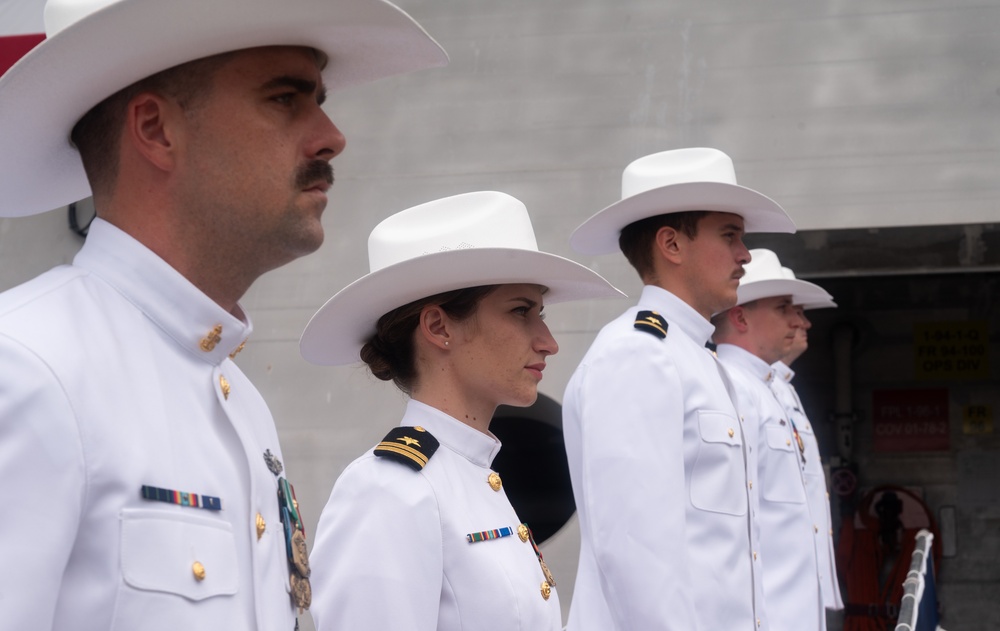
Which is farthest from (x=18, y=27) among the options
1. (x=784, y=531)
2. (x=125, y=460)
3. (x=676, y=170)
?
(x=125, y=460)

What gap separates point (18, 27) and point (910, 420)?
602 centimetres

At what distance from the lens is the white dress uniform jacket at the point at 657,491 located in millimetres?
2559

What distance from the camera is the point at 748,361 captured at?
16.9 feet

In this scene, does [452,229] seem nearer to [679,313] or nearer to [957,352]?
[679,313]

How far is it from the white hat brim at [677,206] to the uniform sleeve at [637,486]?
56cm

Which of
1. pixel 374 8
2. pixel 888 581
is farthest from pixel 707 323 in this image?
pixel 888 581

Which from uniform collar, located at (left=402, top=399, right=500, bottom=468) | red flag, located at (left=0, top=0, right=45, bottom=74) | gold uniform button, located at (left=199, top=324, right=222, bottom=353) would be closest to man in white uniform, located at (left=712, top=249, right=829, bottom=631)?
uniform collar, located at (left=402, top=399, right=500, bottom=468)

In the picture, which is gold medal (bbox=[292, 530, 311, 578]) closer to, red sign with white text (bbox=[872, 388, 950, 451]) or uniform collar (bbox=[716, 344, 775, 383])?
uniform collar (bbox=[716, 344, 775, 383])

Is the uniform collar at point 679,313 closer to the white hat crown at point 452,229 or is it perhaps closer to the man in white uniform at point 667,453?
the man in white uniform at point 667,453

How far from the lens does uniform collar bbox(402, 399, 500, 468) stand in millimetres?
2092

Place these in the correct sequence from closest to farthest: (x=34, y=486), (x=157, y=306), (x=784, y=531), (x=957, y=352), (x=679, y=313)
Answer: (x=34, y=486)
(x=157, y=306)
(x=679, y=313)
(x=784, y=531)
(x=957, y=352)

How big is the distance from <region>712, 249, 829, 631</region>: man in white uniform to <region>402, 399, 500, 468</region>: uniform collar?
4.10 ft

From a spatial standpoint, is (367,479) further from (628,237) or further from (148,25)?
(628,237)

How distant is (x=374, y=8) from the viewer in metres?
1.48
